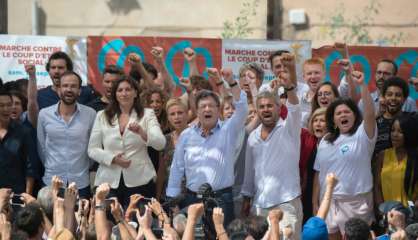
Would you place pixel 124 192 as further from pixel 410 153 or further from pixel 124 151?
pixel 410 153

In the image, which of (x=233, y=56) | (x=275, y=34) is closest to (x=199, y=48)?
(x=233, y=56)

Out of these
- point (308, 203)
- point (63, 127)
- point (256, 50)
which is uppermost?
point (256, 50)

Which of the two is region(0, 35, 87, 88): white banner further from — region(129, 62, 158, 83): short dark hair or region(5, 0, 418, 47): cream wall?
region(5, 0, 418, 47): cream wall

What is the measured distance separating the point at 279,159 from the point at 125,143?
1.40 m

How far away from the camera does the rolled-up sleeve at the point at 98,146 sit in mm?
9188

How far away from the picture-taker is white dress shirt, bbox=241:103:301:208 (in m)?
8.80

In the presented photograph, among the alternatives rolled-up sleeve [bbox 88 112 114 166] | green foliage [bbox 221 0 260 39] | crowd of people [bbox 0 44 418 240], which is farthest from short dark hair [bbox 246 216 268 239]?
green foliage [bbox 221 0 260 39]

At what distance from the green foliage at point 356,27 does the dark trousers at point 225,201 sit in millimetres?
6599

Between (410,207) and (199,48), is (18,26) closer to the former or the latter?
(199,48)

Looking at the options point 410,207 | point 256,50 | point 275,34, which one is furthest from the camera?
point 275,34

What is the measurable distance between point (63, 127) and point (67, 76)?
0.46 metres

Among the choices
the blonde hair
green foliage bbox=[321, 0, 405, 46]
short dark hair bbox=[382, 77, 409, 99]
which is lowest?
the blonde hair

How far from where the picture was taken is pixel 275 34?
15453mm

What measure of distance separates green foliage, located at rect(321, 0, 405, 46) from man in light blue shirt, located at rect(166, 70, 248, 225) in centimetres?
629
